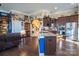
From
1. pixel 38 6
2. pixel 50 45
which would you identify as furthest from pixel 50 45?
pixel 38 6

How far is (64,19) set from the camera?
3.20 m

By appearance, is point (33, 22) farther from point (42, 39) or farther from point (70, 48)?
point (70, 48)

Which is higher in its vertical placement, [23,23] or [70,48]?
[23,23]

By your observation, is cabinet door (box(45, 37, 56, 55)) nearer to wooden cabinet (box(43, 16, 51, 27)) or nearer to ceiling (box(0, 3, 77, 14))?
wooden cabinet (box(43, 16, 51, 27))

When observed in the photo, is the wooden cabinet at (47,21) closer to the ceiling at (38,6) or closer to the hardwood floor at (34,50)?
the ceiling at (38,6)

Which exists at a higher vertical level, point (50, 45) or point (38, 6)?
point (38, 6)

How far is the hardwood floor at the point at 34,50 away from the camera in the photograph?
315 cm

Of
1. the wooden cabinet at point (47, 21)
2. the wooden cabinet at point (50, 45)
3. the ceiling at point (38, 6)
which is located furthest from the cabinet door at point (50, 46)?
the ceiling at point (38, 6)

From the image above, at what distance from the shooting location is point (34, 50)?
10.5ft

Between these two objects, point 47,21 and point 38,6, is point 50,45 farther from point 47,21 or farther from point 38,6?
point 38,6

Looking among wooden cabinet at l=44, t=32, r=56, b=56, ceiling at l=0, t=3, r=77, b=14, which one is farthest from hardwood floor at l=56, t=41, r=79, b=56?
ceiling at l=0, t=3, r=77, b=14

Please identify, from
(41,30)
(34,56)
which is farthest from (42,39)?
(34,56)

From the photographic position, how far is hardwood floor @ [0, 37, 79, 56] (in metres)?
3.15

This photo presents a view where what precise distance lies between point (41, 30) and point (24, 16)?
51 cm
